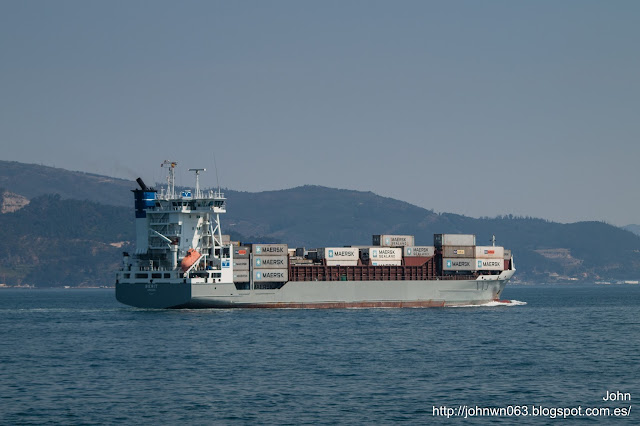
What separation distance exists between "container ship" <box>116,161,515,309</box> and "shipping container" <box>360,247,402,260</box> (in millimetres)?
107

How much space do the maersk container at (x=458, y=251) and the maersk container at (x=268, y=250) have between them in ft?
63.7

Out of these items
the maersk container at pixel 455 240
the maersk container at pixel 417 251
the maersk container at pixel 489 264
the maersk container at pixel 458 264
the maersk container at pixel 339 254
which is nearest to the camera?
the maersk container at pixel 339 254

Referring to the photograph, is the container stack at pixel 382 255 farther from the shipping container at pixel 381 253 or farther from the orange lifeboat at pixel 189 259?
the orange lifeboat at pixel 189 259

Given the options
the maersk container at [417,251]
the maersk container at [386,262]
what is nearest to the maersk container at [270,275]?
the maersk container at [386,262]

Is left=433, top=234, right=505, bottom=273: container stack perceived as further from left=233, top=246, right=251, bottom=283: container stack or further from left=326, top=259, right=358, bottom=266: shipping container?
left=233, top=246, right=251, bottom=283: container stack

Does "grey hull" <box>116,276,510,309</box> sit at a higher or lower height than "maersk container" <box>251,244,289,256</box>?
lower

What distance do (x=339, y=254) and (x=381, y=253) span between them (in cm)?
462

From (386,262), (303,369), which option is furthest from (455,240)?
(303,369)

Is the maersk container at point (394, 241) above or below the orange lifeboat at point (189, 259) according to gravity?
above

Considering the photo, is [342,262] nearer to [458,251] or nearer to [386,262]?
[386,262]

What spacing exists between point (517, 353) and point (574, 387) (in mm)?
13254

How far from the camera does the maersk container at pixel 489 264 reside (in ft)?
344

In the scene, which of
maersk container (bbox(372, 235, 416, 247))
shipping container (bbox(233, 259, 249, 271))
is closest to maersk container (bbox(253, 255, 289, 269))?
shipping container (bbox(233, 259, 249, 271))

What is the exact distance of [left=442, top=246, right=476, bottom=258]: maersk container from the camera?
10400cm
